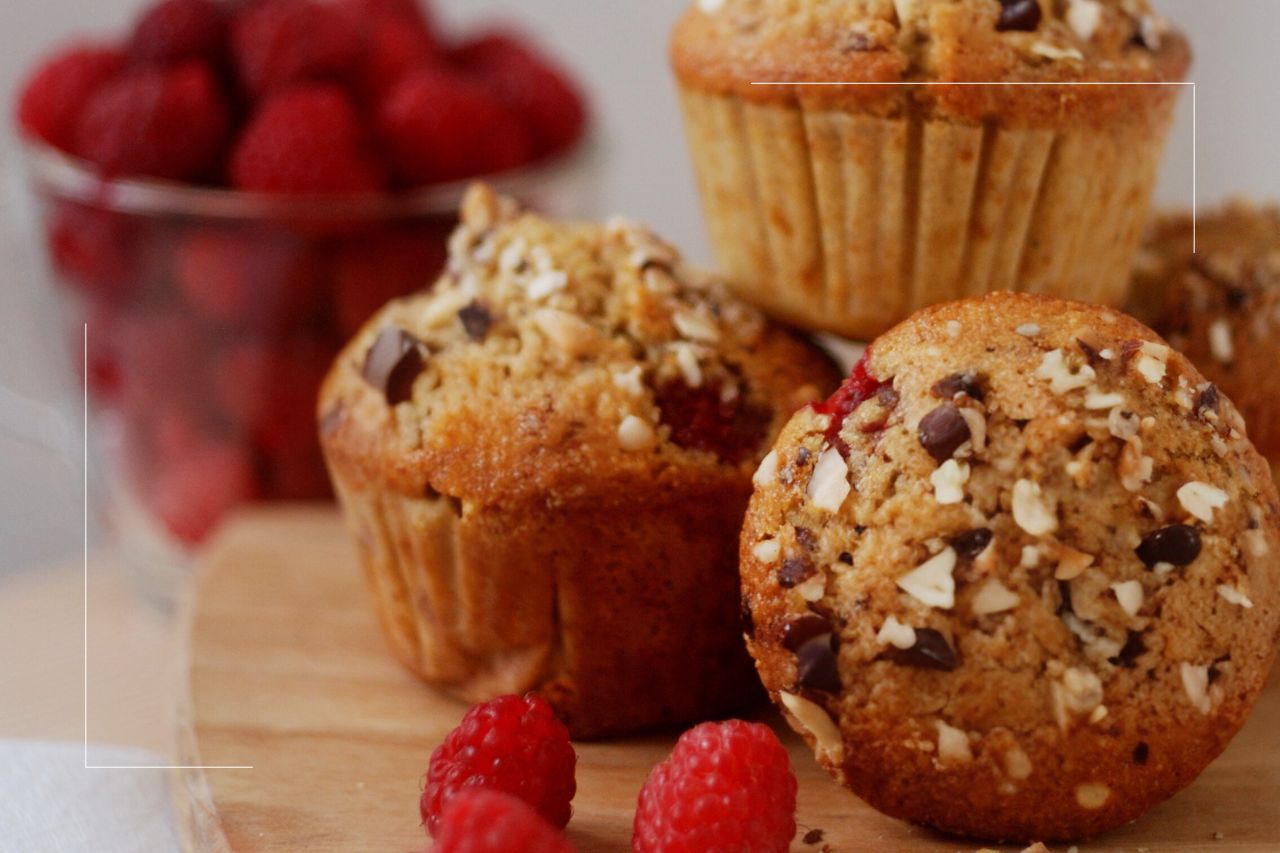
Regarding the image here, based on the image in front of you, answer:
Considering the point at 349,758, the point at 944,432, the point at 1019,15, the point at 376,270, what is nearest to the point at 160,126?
the point at 376,270

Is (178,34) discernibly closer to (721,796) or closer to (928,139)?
(928,139)

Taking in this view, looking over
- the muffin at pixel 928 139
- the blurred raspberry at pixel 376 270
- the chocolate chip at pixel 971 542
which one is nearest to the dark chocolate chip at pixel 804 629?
the chocolate chip at pixel 971 542

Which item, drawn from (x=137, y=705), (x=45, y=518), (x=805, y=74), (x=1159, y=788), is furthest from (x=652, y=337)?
(x=45, y=518)

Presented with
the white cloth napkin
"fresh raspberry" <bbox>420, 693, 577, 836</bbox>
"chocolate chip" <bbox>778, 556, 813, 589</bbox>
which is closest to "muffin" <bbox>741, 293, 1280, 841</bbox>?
"chocolate chip" <bbox>778, 556, 813, 589</bbox>

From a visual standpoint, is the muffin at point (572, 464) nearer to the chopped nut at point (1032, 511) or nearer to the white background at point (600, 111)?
the chopped nut at point (1032, 511)

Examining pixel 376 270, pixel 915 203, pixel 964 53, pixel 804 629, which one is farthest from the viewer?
pixel 376 270

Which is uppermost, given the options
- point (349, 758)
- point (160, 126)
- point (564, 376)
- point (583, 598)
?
point (160, 126)

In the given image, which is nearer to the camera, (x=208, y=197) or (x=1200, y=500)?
(x=1200, y=500)
